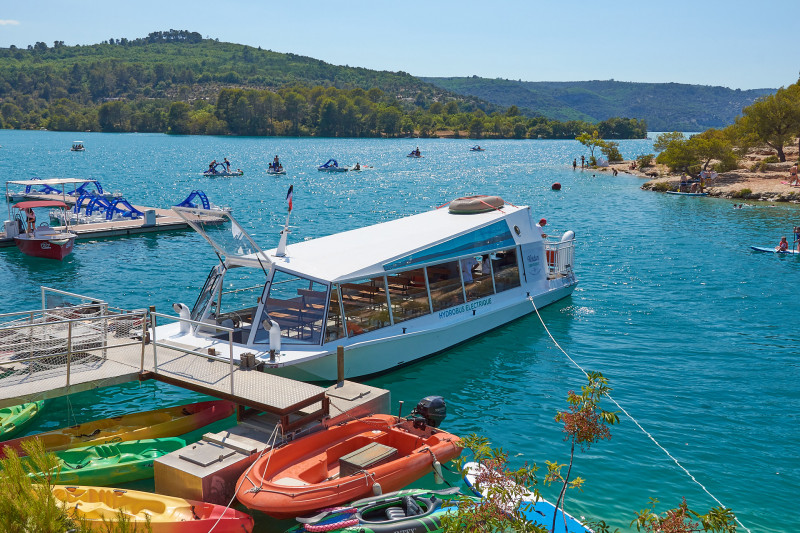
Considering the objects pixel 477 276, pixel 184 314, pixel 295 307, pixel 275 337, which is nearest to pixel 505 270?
pixel 477 276

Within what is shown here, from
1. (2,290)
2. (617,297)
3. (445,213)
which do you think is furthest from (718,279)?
(2,290)

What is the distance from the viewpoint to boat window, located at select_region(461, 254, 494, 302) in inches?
858

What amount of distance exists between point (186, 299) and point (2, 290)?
880 centimetres

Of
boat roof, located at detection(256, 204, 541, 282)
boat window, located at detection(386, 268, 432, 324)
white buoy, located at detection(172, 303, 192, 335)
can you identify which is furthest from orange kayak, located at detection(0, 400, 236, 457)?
boat window, located at detection(386, 268, 432, 324)

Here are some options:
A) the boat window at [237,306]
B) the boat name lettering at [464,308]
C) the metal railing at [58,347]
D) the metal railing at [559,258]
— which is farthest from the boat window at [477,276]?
the metal railing at [58,347]

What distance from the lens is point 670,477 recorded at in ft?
47.3

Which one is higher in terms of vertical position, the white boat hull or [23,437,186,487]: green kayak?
the white boat hull

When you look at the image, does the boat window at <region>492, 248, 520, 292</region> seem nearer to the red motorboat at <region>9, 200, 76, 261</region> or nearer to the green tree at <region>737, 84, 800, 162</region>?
the red motorboat at <region>9, 200, 76, 261</region>

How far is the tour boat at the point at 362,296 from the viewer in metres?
17.2

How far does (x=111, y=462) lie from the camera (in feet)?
43.7

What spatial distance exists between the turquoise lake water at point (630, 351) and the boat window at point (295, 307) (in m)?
2.85

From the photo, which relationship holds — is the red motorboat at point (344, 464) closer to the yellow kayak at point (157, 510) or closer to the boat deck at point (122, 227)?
the yellow kayak at point (157, 510)

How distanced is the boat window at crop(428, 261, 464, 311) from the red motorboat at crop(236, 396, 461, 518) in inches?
244

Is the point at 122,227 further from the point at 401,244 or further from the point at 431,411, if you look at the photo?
the point at 431,411
